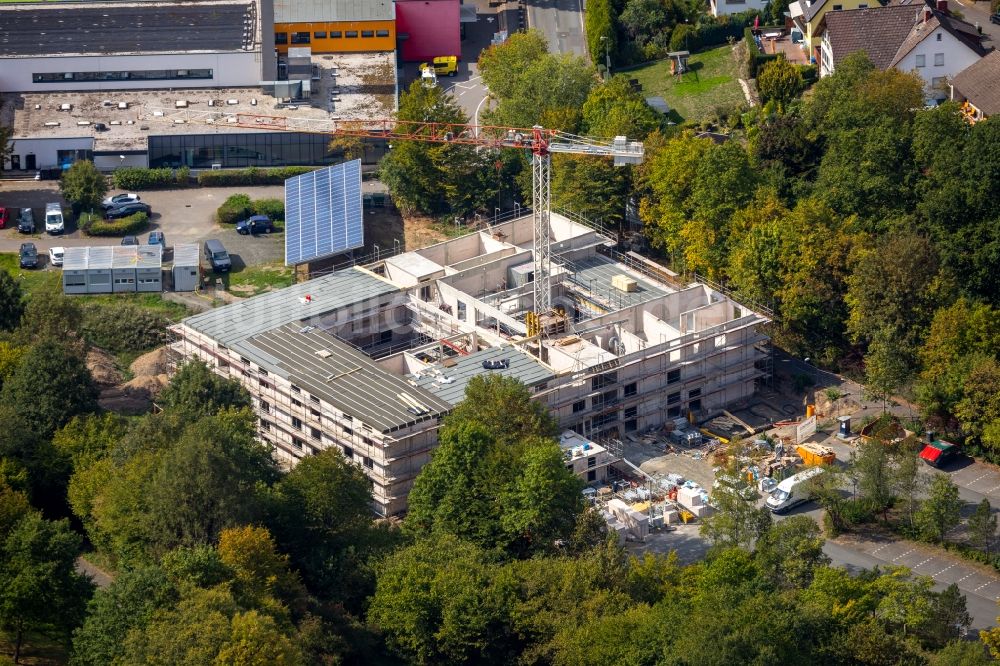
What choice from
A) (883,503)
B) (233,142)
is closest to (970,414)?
(883,503)

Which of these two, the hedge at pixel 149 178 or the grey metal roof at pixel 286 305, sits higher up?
the hedge at pixel 149 178

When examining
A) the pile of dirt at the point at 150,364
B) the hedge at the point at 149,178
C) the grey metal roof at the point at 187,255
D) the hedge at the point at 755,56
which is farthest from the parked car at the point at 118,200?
the hedge at the point at 755,56

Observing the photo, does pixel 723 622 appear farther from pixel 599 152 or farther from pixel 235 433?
pixel 599 152

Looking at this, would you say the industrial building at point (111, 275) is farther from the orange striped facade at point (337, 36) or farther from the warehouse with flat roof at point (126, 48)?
the orange striped facade at point (337, 36)

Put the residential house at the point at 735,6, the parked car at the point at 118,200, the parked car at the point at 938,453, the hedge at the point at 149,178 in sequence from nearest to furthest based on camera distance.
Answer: the parked car at the point at 938,453 → the parked car at the point at 118,200 → the hedge at the point at 149,178 → the residential house at the point at 735,6

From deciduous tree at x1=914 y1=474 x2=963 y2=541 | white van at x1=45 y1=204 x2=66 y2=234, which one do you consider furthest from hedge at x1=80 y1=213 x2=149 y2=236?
deciduous tree at x1=914 y1=474 x2=963 y2=541

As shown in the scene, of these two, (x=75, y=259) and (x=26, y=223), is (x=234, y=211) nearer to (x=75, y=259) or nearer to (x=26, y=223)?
(x=75, y=259)
